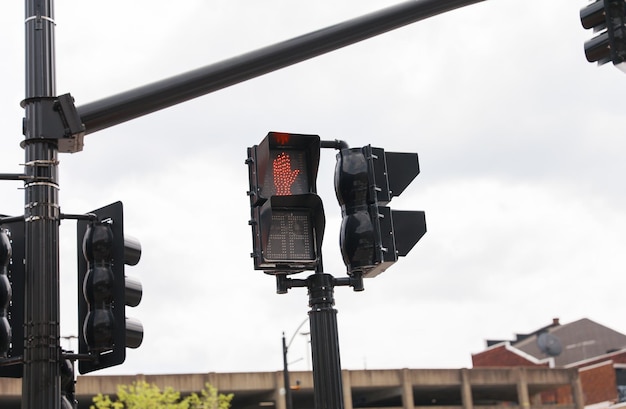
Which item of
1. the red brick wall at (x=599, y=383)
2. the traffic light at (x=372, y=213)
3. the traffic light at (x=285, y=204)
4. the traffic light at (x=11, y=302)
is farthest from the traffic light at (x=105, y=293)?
the red brick wall at (x=599, y=383)

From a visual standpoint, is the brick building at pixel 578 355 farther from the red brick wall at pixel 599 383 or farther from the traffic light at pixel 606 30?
the traffic light at pixel 606 30

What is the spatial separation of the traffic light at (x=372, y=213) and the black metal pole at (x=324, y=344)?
11.4 inches

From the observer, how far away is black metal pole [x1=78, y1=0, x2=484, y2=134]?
7543 millimetres

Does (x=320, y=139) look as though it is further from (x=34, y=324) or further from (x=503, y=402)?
(x=503, y=402)

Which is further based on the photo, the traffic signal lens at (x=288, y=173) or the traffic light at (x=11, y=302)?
the traffic signal lens at (x=288, y=173)

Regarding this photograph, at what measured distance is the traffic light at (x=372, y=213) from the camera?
8.32 meters

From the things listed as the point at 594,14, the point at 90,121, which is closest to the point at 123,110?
the point at 90,121

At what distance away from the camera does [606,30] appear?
7320 millimetres

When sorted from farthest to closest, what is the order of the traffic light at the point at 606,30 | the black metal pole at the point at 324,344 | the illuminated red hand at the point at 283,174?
the illuminated red hand at the point at 283,174, the black metal pole at the point at 324,344, the traffic light at the point at 606,30

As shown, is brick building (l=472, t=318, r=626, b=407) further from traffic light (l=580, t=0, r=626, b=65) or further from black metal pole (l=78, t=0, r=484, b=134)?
traffic light (l=580, t=0, r=626, b=65)

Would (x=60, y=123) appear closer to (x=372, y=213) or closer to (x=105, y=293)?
(x=105, y=293)

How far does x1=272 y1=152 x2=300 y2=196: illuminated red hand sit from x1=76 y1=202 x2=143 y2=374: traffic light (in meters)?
1.56

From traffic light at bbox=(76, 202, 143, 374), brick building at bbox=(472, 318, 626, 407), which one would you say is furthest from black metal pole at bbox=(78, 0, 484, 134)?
brick building at bbox=(472, 318, 626, 407)

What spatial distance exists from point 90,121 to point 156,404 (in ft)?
131
